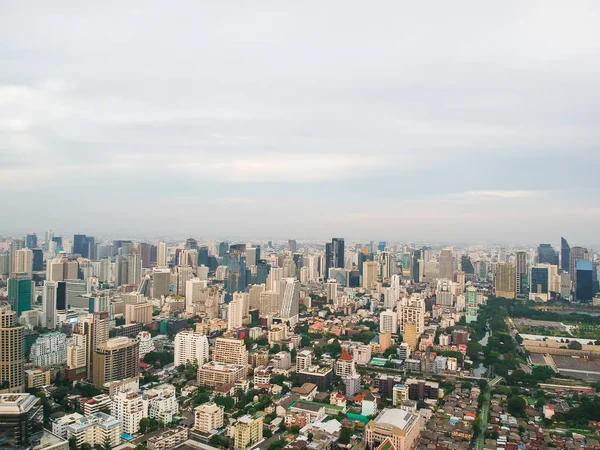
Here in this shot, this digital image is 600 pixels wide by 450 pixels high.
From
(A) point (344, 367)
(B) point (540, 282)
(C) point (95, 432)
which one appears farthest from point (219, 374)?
(B) point (540, 282)

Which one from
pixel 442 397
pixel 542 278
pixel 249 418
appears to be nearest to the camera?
pixel 249 418

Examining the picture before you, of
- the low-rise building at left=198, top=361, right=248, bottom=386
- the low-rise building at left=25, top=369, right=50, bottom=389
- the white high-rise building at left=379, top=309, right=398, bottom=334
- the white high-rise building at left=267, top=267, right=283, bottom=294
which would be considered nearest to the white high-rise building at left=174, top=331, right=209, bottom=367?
the low-rise building at left=198, top=361, right=248, bottom=386

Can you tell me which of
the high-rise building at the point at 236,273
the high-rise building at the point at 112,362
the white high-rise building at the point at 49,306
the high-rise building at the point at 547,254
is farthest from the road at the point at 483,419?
the high-rise building at the point at 547,254

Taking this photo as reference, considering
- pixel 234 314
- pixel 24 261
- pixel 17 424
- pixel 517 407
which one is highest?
pixel 24 261

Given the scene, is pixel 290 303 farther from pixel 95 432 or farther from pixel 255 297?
pixel 95 432

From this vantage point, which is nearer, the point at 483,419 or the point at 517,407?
the point at 483,419

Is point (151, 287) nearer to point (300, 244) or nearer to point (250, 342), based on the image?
point (250, 342)

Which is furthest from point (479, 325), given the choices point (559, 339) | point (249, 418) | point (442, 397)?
point (249, 418)
